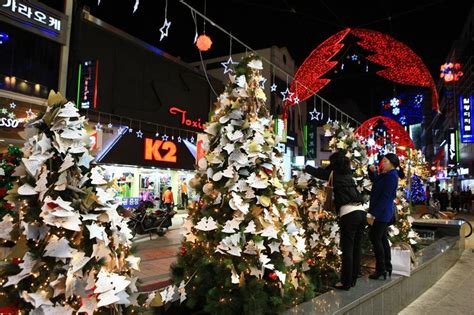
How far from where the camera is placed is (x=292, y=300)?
3.58m

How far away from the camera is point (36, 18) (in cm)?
1176

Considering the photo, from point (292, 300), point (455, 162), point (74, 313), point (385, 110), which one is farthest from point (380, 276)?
point (455, 162)

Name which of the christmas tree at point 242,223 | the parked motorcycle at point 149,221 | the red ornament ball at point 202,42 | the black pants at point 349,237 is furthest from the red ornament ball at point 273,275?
the parked motorcycle at point 149,221

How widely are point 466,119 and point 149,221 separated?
20.2 metres

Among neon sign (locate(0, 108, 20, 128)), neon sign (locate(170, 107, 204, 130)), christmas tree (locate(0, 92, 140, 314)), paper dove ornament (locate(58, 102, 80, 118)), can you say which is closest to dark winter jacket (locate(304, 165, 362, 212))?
christmas tree (locate(0, 92, 140, 314))

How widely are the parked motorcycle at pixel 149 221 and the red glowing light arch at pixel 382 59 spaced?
23.0 ft

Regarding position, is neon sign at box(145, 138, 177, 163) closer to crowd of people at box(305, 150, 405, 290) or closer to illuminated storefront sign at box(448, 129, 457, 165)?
crowd of people at box(305, 150, 405, 290)

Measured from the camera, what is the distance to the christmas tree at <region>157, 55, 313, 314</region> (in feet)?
11.0

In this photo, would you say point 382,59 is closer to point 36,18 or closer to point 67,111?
point 67,111

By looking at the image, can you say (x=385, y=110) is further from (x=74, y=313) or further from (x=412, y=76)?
(x=74, y=313)

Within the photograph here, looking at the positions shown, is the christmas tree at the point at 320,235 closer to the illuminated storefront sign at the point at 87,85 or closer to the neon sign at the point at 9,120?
the neon sign at the point at 9,120

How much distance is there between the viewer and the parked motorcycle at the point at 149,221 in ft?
38.9

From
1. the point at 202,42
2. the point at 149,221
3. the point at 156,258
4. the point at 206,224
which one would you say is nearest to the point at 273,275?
the point at 206,224

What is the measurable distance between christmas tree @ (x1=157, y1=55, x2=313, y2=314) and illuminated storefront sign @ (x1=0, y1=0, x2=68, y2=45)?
398 inches
